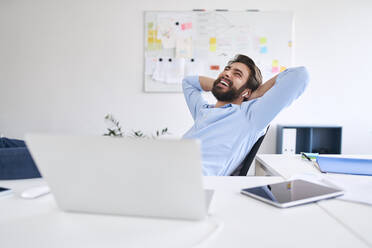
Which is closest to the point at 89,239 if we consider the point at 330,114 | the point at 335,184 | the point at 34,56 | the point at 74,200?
the point at 74,200

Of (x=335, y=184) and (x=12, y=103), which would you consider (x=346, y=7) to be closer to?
(x=335, y=184)

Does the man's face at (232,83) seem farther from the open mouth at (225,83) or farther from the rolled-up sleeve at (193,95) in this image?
the rolled-up sleeve at (193,95)

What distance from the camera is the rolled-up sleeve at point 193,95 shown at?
1.96m

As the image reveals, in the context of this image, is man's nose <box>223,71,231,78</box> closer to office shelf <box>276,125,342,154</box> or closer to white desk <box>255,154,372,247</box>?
white desk <box>255,154,372,247</box>

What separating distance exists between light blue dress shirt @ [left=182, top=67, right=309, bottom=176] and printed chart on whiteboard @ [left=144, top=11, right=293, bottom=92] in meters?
1.76

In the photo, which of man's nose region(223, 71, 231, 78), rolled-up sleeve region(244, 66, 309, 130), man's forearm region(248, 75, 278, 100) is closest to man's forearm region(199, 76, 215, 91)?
man's nose region(223, 71, 231, 78)

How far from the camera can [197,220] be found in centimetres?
60

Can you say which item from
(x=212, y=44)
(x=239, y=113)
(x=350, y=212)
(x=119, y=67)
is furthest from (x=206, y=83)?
(x=119, y=67)

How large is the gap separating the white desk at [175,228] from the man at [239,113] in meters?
0.70

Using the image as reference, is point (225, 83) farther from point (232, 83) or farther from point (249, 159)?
point (249, 159)

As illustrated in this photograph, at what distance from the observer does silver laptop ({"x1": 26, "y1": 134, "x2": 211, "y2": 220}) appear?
1.74 ft

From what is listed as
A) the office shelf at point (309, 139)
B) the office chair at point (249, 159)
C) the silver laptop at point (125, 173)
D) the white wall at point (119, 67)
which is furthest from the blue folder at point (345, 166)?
the white wall at point (119, 67)

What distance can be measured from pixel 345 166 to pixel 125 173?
0.96m

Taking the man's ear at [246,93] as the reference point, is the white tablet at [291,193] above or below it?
below
